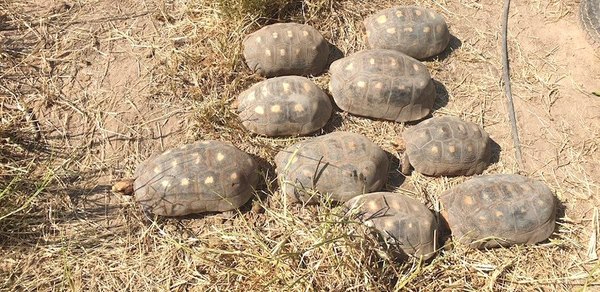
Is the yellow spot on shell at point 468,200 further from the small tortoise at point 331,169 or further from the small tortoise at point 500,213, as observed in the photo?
the small tortoise at point 331,169

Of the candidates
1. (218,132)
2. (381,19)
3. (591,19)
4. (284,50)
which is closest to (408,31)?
(381,19)

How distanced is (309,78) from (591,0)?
12.0 feet

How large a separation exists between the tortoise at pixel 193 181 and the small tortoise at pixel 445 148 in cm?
153

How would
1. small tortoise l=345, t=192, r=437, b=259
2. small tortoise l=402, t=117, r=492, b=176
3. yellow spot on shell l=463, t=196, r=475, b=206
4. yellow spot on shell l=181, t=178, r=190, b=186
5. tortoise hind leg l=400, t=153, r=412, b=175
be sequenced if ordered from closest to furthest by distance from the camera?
small tortoise l=345, t=192, r=437, b=259 → yellow spot on shell l=181, t=178, r=190, b=186 → yellow spot on shell l=463, t=196, r=475, b=206 → small tortoise l=402, t=117, r=492, b=176 → tortoise hind leg l=400, t=153, r=412, b=175

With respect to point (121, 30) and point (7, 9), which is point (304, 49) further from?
point (7, 9)

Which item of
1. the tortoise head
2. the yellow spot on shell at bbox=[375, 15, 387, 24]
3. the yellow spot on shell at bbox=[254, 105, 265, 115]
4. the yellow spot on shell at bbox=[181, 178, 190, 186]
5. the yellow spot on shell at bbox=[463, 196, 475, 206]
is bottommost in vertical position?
the tortoise head

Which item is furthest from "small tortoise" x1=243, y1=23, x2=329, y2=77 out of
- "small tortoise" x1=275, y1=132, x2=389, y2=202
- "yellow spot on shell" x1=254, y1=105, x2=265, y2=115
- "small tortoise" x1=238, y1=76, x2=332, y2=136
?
"small tortoise" x1=275, y1=132, x2=389, y2=202

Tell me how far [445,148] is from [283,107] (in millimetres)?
1521

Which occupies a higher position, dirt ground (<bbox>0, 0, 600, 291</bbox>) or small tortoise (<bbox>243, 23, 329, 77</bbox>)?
small tortoise (<bbox>243, 23, 329, 77</bbox>)

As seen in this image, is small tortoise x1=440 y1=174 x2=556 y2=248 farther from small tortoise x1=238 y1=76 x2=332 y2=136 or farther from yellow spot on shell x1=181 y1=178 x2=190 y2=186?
yellow spot on shell x1=181 y1=178 x2=190 y2=186

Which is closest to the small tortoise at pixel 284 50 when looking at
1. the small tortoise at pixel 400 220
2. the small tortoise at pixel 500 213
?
the small tortoise at pixel 400 220

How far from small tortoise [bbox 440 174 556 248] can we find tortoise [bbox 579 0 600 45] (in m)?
2.70

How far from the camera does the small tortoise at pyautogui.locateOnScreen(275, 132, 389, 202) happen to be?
155 inches

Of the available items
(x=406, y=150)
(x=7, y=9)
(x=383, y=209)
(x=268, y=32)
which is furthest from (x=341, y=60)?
(x=7, y=9)
